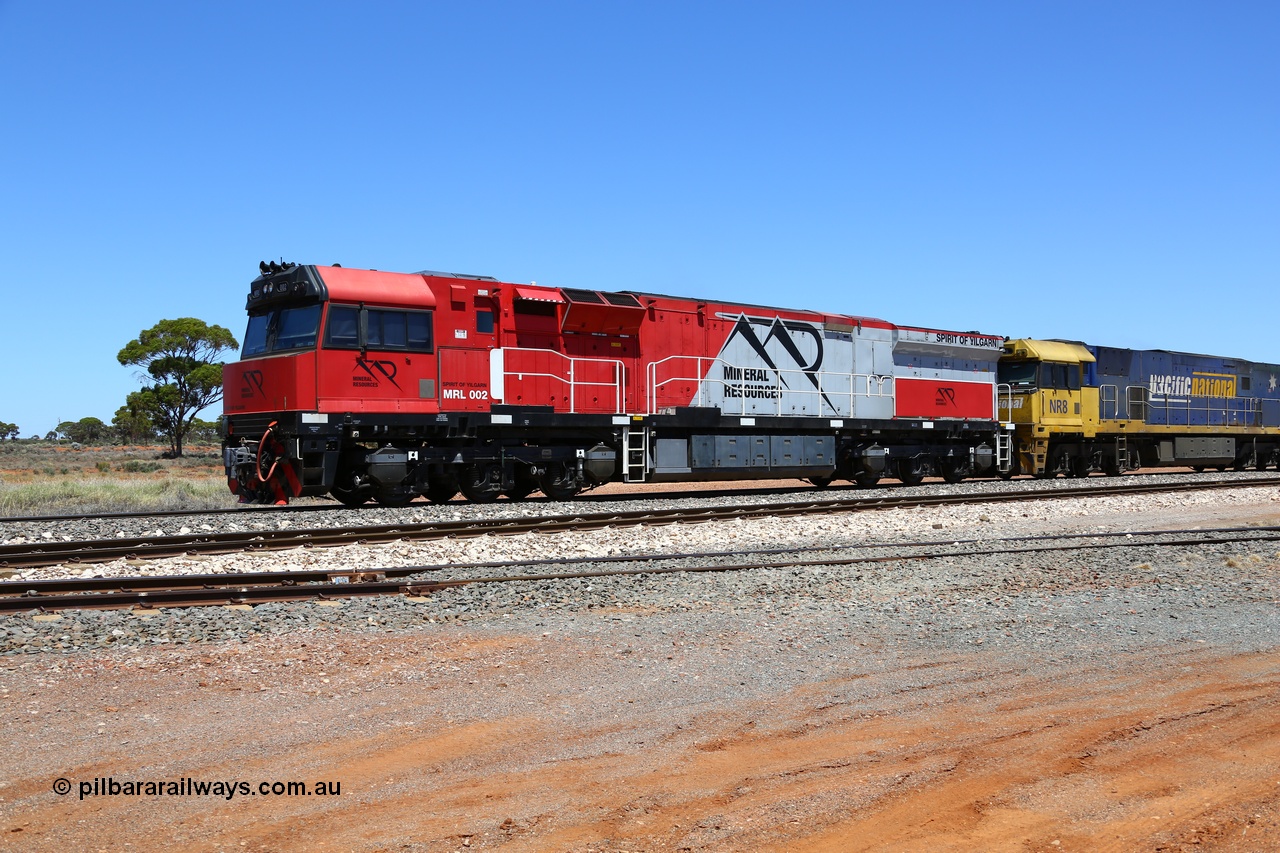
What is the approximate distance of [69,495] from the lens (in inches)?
915

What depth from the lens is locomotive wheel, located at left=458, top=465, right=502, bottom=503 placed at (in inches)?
682

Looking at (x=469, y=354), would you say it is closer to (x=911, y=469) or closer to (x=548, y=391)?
(x=548, y=391)

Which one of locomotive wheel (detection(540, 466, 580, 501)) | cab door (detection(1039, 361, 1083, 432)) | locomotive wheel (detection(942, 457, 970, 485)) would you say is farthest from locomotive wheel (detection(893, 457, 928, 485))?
locomotive wheel (detection(540, 466, 580, 501))

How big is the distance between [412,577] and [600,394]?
939cm

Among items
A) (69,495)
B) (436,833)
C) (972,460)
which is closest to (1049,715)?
(436,833)

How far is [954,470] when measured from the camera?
24.8 metres

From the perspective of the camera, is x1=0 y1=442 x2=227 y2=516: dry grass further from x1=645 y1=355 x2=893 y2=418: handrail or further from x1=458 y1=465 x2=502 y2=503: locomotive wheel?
x1=645 y1=355 x2=893 y2=418: handrail

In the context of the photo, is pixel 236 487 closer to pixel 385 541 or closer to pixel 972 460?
pixel 385 541

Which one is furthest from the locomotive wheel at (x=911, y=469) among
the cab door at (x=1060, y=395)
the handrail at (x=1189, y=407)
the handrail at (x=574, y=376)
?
the handrail at (x=574, y=376)

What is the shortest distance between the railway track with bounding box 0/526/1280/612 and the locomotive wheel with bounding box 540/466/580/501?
6981mm

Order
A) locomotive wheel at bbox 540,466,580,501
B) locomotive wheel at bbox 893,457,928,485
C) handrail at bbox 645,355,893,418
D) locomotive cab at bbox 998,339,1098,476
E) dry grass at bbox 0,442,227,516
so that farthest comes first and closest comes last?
locomotive cab at bbox 998,339,1098,476 < locomotive wheel at bbox 893,457,928,485 < dry grass at bbox 0,442,227,516 < handrail at bbox 645,355,893,418 < locomotive wheel at bbox 540,466,580,501

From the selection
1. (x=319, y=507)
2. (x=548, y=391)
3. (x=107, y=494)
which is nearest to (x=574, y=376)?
(x=548, y=391)

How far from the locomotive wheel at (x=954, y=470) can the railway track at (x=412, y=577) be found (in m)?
11.3

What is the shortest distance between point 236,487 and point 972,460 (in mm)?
16780
